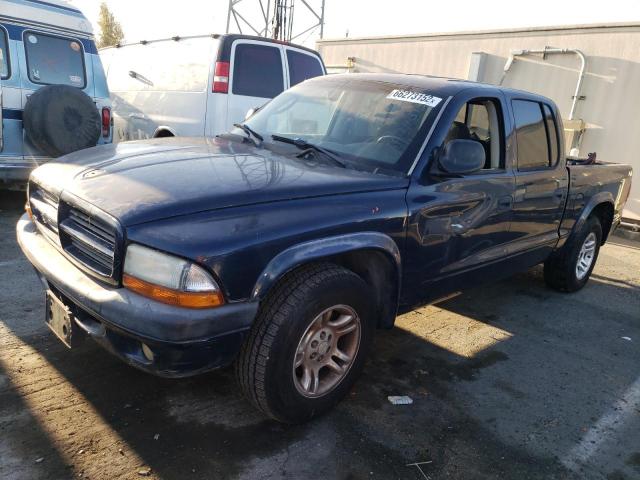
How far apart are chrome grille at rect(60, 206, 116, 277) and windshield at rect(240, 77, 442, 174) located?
1.34 m

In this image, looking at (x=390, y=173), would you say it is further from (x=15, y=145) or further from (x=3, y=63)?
(x=3, y=63)

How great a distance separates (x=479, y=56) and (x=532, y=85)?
1.13m

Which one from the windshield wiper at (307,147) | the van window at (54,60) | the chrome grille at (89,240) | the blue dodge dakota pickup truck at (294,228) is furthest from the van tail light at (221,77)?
the chrome grille at (89,240)

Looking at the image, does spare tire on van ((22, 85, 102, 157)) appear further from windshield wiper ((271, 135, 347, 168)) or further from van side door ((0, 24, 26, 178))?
windshield wiper ((271, 135, 347, 168))

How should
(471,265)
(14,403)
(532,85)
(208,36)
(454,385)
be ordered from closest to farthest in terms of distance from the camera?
(14,403) < (454,385) < (471,265) < (208,36) < (532,85)

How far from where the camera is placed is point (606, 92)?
8.70 m

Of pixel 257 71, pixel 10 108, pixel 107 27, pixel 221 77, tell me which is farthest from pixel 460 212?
pixel 107 27

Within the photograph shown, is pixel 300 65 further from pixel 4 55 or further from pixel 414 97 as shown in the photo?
pixel 414 97

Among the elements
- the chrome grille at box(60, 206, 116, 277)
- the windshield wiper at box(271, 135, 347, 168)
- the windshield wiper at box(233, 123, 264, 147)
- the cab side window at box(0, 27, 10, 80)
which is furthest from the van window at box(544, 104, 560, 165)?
the cab side window at box(0, 27, 10, 80)

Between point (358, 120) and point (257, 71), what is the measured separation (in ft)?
12.4

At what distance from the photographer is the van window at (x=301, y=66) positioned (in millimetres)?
7105

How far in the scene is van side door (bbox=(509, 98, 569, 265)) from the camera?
12.7 ft

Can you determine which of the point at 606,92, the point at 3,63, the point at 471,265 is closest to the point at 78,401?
the point at 471,265

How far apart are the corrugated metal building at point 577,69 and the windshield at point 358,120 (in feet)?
22.2
